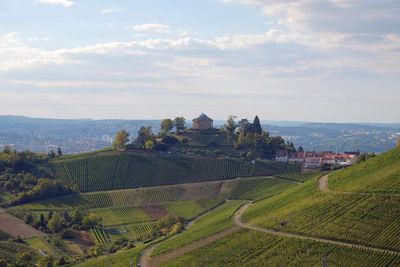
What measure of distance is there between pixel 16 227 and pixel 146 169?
144ft

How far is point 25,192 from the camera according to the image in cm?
12950

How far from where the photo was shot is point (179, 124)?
186 m

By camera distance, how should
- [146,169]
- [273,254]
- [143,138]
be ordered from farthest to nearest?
[143,138] → [146,169] → [273,254]

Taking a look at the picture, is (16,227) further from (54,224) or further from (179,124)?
(179,124)

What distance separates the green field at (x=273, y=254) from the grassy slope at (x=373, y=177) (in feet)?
56.8

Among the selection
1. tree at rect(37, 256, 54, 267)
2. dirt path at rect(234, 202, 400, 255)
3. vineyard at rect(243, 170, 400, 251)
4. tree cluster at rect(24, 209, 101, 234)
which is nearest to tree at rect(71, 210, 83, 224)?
tree cluster at rect(24, 209, 101, 234)

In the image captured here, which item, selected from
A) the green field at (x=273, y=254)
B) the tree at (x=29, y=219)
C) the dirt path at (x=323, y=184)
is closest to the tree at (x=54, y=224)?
the tree at (x=29, y=219)

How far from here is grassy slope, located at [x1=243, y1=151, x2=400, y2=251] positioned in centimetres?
7406

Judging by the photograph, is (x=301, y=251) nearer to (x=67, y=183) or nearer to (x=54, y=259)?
(x=54, y=259)

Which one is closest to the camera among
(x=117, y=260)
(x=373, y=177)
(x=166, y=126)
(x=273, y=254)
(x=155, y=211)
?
(x=273, y=254)


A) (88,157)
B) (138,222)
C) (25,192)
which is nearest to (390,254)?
(138,222)

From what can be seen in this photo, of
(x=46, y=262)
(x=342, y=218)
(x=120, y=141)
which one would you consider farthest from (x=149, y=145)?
(x=342, y=218)

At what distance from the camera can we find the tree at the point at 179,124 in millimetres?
184875

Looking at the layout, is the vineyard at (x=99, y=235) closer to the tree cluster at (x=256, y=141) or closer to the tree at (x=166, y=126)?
the tree cluster at (x=256, y=141)
